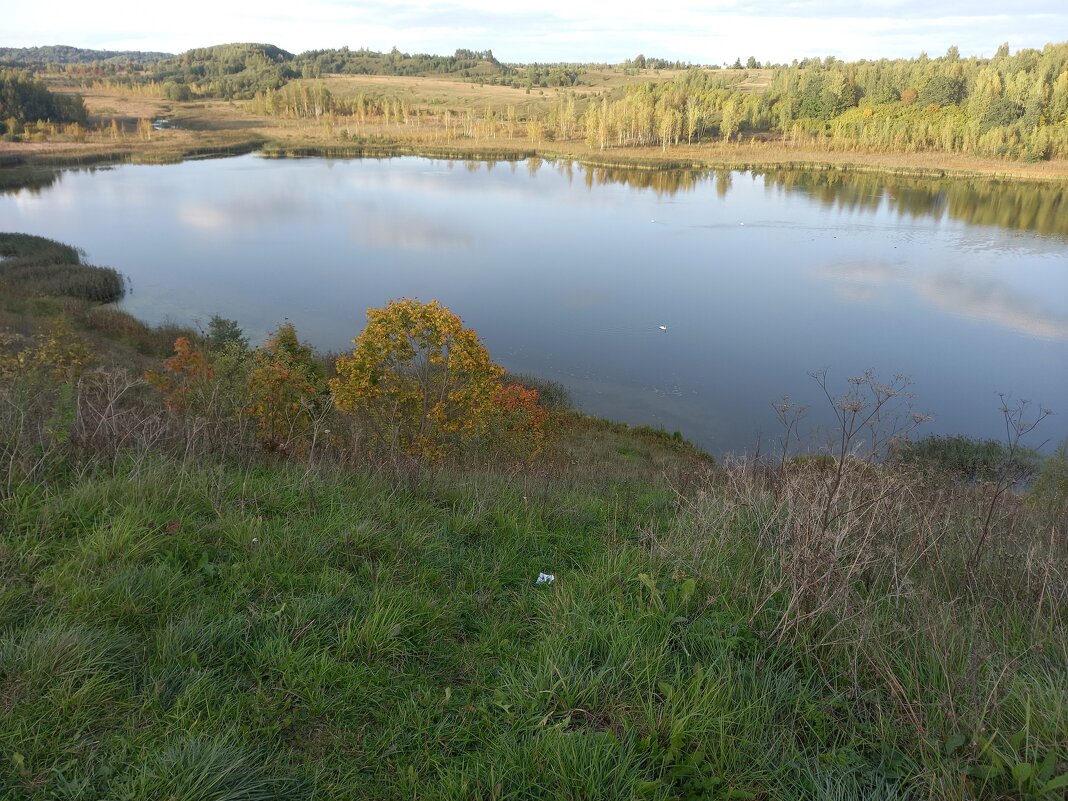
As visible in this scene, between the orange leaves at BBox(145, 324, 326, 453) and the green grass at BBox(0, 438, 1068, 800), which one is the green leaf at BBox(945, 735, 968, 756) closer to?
the green grass at BBox(0, 438, 1068, 800)

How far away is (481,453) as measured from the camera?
40.8 feet

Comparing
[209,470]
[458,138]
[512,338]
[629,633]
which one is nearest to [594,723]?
[629,633]

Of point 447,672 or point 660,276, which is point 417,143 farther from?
point 447,672

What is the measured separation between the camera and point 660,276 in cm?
3228

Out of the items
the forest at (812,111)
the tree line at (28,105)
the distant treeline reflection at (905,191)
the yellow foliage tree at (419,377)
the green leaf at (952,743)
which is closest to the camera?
the green leaf at (952,743)

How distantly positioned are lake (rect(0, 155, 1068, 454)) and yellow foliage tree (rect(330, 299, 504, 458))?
301 inches

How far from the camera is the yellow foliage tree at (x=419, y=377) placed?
522 inches

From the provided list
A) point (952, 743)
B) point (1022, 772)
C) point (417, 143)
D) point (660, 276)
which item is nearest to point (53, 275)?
point (660, 276)

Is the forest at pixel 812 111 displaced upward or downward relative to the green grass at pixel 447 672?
upward

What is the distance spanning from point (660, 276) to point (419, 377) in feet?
69.2

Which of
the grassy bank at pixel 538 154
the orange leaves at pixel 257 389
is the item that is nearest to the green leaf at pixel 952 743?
the orange leaves at pixel 257 389

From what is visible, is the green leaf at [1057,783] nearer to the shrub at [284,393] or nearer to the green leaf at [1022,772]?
the green leaf at [1022,772]

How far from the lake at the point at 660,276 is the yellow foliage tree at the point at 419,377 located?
764 centimetres

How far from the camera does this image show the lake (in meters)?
22.1
